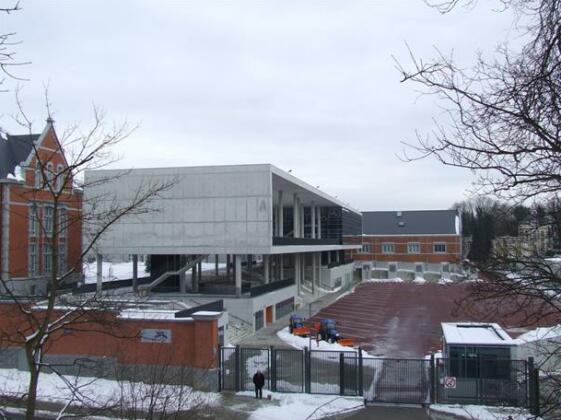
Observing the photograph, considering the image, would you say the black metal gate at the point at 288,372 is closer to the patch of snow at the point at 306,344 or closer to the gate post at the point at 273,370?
the gate post at the point at 273,370

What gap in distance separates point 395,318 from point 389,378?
23.5 m

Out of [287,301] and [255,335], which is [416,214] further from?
[255,335]

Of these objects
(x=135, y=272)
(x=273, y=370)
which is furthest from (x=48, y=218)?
(x=135, y=272)

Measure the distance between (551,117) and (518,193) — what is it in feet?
3.09

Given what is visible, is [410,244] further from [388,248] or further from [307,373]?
[307,373]

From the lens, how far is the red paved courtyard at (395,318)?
3183cm

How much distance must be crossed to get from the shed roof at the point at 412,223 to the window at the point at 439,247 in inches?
72.1

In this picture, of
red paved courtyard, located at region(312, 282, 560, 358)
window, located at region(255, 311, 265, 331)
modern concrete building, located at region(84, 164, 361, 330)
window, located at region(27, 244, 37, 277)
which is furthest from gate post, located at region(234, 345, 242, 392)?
window, located at region(27, 244, 37, 277)

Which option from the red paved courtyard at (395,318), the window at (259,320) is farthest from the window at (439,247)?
the window at (259,320)

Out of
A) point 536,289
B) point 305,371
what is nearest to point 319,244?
point 305,371

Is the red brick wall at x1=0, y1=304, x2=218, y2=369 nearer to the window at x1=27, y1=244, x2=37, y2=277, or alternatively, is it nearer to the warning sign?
the warning sign

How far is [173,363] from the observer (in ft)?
68.1

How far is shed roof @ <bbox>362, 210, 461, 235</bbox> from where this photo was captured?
303 feet

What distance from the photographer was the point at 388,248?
94.6 m
